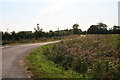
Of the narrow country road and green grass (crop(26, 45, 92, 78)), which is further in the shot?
the narrow country road

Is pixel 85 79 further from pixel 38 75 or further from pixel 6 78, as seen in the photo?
pixel 6 78

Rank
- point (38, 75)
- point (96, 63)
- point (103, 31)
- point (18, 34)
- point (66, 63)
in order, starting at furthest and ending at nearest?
point (103, 31)
point (18, 34)
point (66, 63)
point (96, 63)
point (38, 75)

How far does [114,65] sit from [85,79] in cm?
261

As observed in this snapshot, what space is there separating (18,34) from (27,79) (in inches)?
1429

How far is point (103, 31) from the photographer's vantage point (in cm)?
7688

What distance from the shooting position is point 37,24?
186ft

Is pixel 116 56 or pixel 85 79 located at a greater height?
pixel 116 56

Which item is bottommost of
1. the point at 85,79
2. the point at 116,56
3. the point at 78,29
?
the point at 85,79

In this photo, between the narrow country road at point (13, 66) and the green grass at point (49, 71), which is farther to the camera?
the narrow country road at point (13, 66)

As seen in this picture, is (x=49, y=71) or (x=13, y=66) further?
(x=13, y=66)

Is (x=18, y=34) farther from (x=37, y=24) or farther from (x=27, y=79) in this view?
(x=27, y=79)

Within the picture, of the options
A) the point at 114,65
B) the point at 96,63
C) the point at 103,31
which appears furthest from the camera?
the point at 103,31

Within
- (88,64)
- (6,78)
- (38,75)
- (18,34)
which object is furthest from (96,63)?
(18,34)

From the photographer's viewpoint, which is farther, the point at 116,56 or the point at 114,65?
the point at 116,56
